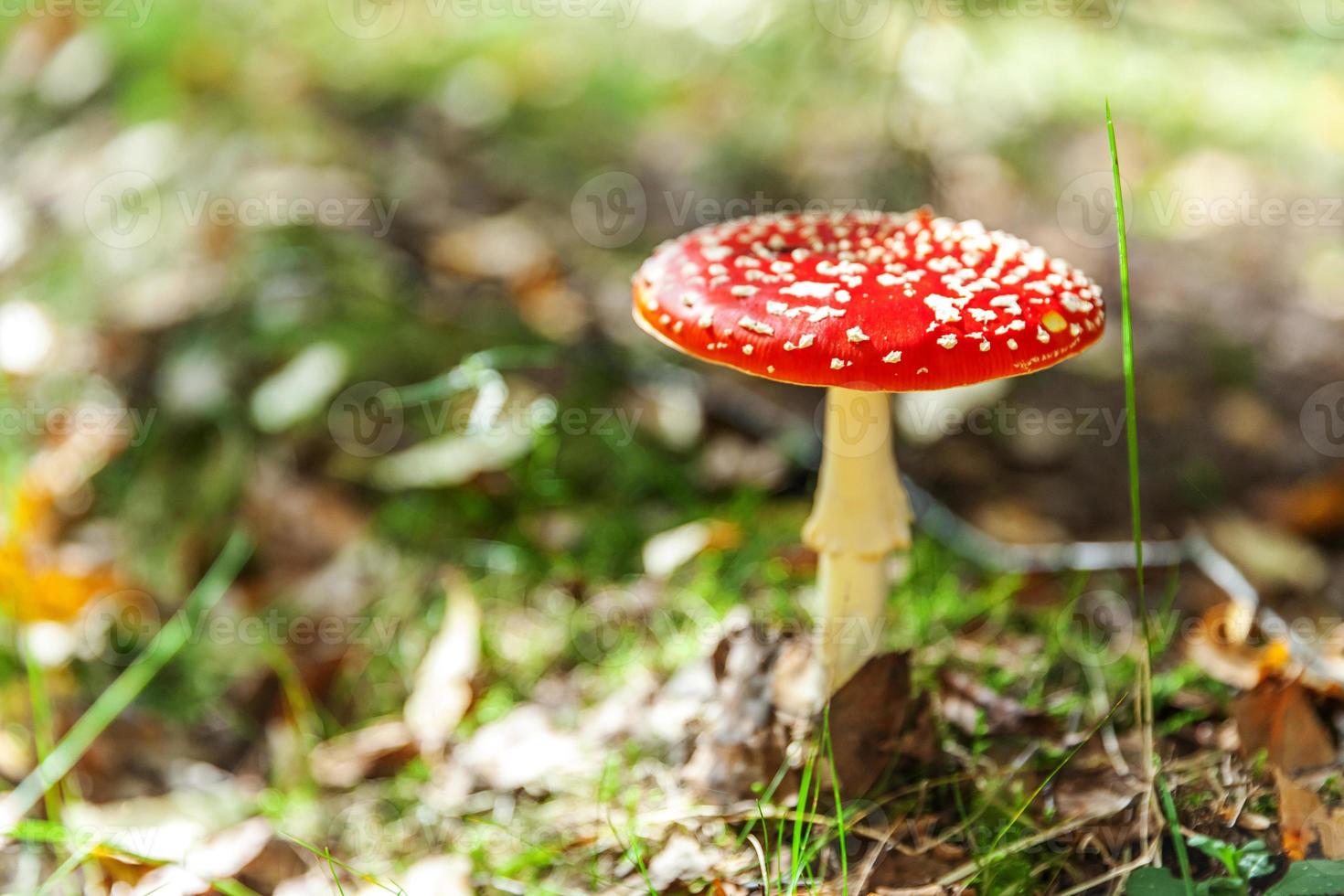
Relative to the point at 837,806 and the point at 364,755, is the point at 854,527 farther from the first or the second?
the point at 364,755

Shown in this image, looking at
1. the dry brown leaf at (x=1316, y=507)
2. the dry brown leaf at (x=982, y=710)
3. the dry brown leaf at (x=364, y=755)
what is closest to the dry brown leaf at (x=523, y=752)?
the dry brown leaf at (x=364, y=755)

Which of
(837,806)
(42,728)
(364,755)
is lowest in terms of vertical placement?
(364,755)

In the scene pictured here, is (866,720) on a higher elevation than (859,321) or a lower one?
lower

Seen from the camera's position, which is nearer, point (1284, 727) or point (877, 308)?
point (877, 308)

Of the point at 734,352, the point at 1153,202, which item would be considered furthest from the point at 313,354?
the point at 1153,202

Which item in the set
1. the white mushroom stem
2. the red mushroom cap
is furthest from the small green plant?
the red mushroom cap

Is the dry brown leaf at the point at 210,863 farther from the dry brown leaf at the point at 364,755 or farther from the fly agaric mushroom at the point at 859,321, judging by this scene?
the fly agaric mushroom at the point at 859,321

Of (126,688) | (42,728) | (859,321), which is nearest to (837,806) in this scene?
(859,321)
